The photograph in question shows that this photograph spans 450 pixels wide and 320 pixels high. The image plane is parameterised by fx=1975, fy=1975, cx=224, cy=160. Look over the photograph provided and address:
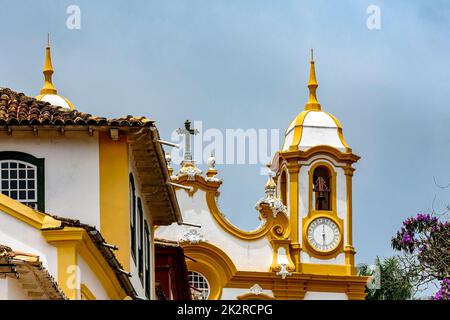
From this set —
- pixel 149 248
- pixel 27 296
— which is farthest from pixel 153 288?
pixel 27 296

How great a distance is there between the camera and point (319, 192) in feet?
213

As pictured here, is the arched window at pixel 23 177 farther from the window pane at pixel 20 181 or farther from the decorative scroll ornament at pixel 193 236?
the decorative scroll ornament at pixel 193 236

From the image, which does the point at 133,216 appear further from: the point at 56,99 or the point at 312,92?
the point at 312,92

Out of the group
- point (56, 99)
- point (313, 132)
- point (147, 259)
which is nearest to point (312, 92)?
point (313, 132)

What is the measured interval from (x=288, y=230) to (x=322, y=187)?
2.27 m

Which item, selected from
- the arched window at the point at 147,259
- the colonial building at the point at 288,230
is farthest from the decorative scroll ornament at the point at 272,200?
the arched window at the point at 147,259

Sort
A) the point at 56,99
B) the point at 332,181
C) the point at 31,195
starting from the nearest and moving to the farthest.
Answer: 1. the point at 31,195
2. the point at 56,99
3. the point at 332,181

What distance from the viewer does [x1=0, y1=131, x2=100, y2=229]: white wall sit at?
2672 centimetres

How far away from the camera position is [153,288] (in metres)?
32.3

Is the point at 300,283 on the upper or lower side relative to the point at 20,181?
upper

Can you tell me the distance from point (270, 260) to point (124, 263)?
3570cm

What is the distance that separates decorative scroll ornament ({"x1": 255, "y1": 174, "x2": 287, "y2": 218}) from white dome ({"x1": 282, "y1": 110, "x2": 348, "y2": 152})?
226cm

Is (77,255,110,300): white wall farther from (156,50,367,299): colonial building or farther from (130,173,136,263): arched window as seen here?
(156,50,367,299): colonial building
